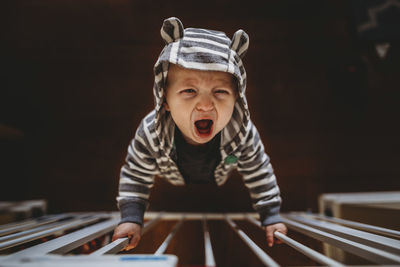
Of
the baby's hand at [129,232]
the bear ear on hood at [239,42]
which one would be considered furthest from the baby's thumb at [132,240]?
the bear ear on hood at [239,42]

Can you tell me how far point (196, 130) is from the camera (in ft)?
1.67

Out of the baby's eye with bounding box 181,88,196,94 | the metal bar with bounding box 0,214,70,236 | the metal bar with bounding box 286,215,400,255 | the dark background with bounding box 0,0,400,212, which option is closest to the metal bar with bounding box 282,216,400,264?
the metal bar with bounding box 286,215,400,255

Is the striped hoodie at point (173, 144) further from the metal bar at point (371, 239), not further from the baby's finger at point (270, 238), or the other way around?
the metal bar at point (371, 239)

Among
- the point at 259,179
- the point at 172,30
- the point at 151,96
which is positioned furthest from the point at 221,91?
the point at 151,96

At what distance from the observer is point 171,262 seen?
30cm

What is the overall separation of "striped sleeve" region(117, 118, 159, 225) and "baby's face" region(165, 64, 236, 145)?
0.49 ft

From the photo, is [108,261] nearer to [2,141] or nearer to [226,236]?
[226,236]

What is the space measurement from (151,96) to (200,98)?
0.55 m

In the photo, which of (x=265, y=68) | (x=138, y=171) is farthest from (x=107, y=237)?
(x=265, y=68)

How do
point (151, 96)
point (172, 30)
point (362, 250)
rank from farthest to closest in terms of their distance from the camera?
point (151, 96)
point (172, 30)
point (362, 250)

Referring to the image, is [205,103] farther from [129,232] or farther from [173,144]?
[129,232]

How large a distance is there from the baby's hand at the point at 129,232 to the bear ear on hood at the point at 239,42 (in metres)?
0.42

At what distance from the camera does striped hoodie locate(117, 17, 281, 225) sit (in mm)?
483

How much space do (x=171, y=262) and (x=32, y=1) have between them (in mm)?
1182
